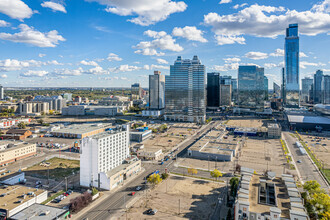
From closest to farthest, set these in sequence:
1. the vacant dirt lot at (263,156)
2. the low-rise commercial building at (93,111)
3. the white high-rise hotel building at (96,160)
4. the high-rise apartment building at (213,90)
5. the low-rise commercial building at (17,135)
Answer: the white high-rise hotel building at (96,160)
the vacant dirt lot at (263,156)
the low-rise commercial building at (17,135)
the low-rise commercial building at (93,111)
the high-rise apartment building at (213,90)

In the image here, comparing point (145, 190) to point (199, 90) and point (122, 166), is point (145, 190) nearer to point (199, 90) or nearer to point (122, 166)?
point (122, 166)

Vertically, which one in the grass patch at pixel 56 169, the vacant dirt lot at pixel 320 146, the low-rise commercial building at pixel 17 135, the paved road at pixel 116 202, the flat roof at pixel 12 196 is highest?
the low-rise commercial building at pixel 17 135

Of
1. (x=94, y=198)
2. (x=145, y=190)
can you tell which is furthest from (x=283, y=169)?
(x=94, y=198)

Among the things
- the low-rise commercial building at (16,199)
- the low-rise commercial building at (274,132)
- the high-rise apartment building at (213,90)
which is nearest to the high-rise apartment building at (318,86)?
the high-rise apartment building at (213,90)

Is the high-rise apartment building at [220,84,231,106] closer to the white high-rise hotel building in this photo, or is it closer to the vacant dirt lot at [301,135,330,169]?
the vacant dirt lot at [301,135,330,169]

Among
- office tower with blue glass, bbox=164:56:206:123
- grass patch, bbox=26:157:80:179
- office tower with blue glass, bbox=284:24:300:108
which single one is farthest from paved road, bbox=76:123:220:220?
office tower with blue glass, bbox=284:24:300:108

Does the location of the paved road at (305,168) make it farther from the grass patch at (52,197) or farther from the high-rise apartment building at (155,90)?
the high-rise apartment building at (155,90)
